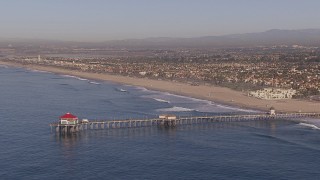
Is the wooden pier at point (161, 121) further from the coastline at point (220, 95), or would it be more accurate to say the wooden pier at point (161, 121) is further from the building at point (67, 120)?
the coastline at point (220, 95)

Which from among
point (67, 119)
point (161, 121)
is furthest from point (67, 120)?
point (161, 121)

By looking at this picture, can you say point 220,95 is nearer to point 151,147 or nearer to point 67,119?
point 67,119

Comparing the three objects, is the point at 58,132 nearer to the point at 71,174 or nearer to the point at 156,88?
the point at 71,174

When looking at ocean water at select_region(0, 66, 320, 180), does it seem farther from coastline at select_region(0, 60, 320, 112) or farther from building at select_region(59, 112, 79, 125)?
coastline at select_region(0, 60, 320, 112)

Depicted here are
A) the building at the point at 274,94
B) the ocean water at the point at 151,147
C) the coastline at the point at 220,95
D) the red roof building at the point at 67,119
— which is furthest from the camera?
the building at the point at 274,94

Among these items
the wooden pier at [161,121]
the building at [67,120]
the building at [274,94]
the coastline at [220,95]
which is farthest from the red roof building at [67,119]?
the building at [274,94]

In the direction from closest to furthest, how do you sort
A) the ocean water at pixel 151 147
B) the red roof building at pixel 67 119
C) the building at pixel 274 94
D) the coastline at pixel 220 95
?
1. the ocean water at pixel 151 147
2. the red roof building at pixel 67 119
3. the coastline at pixel 220 95
4. the building at pixel 274 94

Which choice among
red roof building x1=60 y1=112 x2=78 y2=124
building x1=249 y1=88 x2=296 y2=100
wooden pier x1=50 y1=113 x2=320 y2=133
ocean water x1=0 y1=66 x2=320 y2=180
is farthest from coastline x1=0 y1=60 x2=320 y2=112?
red roof building x1=60 y1=112 x2=78 y2=124

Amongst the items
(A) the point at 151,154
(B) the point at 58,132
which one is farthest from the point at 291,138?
(B) the point at 58,132
